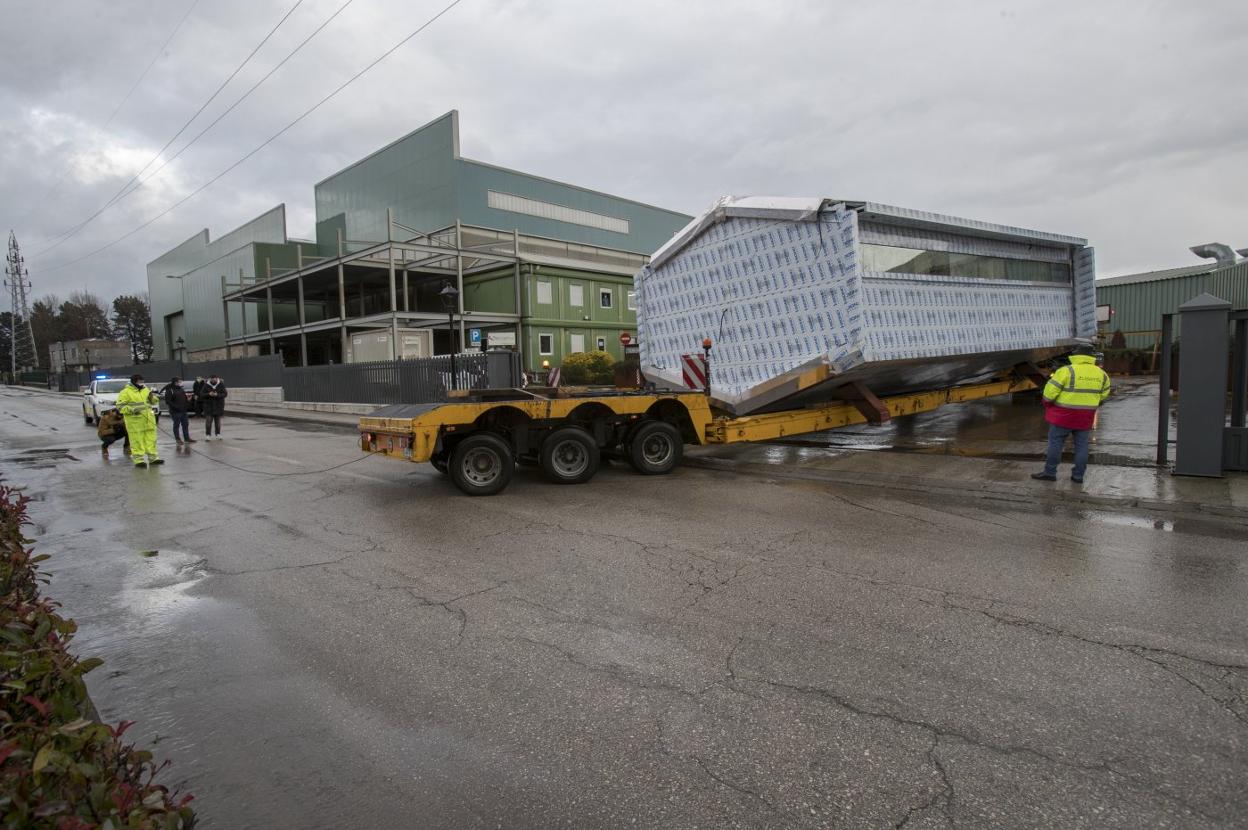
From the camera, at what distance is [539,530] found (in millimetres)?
6703

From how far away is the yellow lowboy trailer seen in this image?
27.6 ft

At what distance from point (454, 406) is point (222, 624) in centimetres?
410

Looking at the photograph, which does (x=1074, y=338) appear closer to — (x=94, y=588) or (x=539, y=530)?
(x=539, y=530)

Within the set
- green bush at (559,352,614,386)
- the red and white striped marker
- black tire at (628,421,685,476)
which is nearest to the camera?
black tire at (628,421,685,476)

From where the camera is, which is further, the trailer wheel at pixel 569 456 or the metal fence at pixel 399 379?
the metal fence at pixel 399 379

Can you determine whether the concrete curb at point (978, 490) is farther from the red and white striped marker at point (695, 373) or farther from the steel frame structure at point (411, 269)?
the steel frame structure at point (411, 269)

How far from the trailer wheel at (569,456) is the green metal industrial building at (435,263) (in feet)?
48.7

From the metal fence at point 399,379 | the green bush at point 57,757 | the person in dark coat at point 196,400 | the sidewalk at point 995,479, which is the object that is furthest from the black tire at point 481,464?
the person in dark coat at point 196,400

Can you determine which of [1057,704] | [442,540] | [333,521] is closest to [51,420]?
[333,521]

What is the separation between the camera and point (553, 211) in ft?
141

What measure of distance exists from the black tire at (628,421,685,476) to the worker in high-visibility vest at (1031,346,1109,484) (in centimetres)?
464

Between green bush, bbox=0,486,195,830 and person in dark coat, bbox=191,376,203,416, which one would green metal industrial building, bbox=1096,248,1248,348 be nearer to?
green bush, bbox=0,486,195,830

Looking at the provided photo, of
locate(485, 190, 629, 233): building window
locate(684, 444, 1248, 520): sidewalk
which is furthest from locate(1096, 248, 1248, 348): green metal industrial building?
locate(485, 190, 629, 233): building window

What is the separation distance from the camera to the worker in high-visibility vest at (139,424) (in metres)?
12.1
